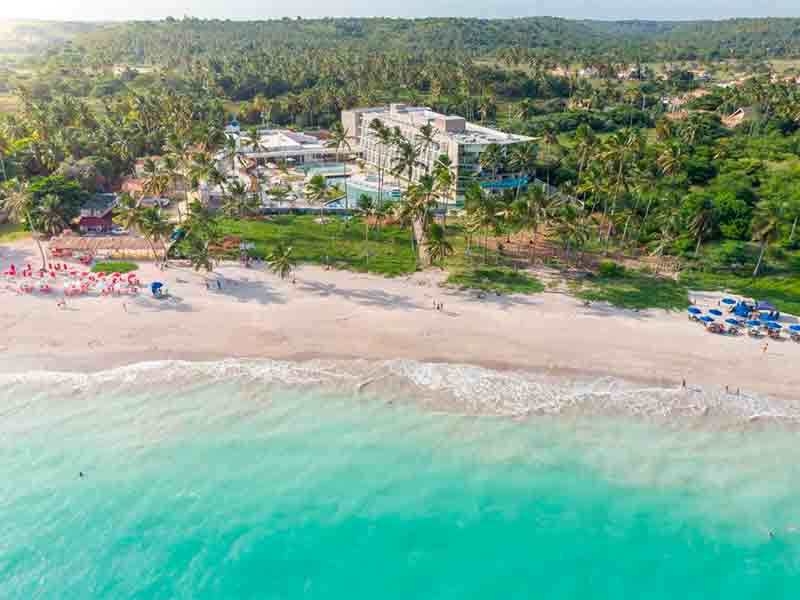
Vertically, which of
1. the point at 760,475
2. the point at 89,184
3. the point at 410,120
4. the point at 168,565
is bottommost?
the point at 168,565

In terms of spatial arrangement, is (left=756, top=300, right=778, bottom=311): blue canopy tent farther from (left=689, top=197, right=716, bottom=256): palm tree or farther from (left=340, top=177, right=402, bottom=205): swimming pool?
(left=340, top=177, right=402, bottom=205): swimming pool

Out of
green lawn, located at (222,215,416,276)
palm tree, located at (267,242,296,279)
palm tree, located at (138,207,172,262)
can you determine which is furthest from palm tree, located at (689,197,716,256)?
palm tree, located at (138,207,172,262)

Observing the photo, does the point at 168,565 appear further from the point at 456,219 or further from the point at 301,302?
the point at 456,219

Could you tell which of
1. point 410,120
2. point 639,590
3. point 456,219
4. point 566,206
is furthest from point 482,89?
point 639,590

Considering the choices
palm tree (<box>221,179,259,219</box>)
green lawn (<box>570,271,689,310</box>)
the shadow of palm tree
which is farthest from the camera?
palm tree (<box>221,179,259,219</box>)

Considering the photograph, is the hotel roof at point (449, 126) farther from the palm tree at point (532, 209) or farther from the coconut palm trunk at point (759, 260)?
the coconut palm trunk at point (759, 260)

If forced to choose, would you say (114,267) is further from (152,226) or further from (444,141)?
(444,141)

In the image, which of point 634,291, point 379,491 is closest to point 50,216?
point 379,491

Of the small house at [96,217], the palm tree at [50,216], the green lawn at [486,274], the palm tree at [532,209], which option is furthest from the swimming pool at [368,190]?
the palm tree at [50,216]
